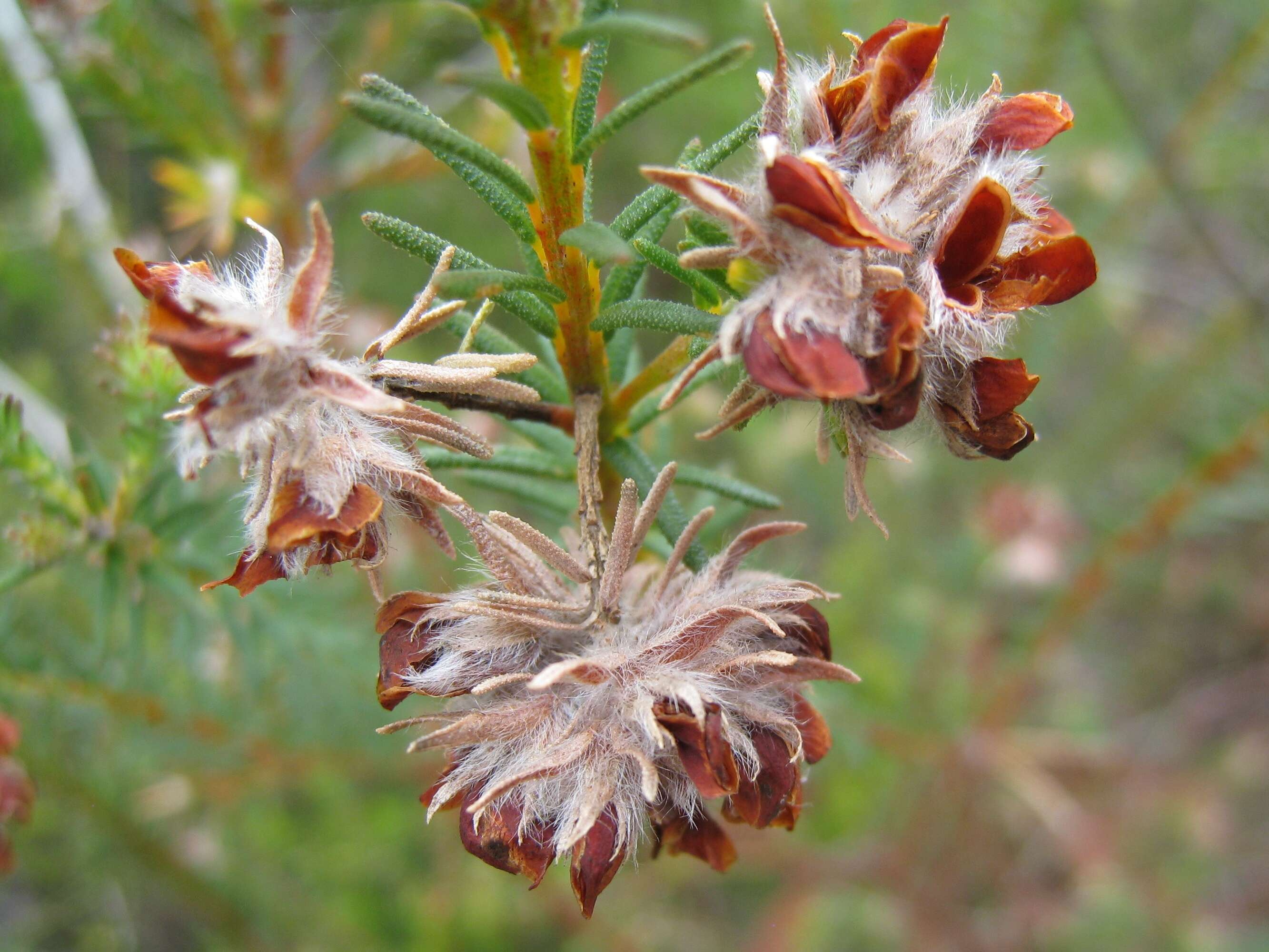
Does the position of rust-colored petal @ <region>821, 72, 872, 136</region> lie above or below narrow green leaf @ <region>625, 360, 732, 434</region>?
above

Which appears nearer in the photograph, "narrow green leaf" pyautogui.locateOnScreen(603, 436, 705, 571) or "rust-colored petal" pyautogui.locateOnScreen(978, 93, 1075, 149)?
"rust-colored petal" pyautogui.locateOnScreen(978, 93, 1075, 149)

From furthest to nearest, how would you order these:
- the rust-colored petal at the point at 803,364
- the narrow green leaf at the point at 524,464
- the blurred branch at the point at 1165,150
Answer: the blurred branch at the point at 1165,150, the narrow green leaf at the point at 524,464, the rust-colored petal at the point at 803,364

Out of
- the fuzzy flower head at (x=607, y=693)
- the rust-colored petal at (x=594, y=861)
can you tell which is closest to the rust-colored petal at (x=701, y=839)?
the fuzzy flower head at (x=607, y=693)

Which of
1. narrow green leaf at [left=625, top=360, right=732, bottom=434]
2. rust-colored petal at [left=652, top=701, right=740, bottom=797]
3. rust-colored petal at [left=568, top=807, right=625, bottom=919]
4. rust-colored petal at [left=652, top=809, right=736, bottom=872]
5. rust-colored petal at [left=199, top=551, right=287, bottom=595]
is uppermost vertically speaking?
narrow green leaf at [left=625, top=360, right=732, bottom=434]

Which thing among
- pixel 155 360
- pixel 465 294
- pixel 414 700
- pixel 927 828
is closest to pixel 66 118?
pixel 155 360

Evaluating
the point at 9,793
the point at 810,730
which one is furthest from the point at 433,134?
the point at 9,793

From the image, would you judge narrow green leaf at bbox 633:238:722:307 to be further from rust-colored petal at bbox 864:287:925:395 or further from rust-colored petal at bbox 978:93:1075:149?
rust-colored petal at bbox 978:93:1075:149

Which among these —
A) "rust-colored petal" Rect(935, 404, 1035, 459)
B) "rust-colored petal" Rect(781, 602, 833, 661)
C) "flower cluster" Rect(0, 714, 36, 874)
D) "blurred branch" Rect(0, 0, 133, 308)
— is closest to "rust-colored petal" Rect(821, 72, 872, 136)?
"rust-colored petal" Rect(935, 404, 1035, 459)

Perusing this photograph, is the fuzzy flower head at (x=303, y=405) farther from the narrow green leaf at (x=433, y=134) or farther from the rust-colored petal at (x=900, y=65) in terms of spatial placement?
the rust-colored petal at (x=900, y=65)
